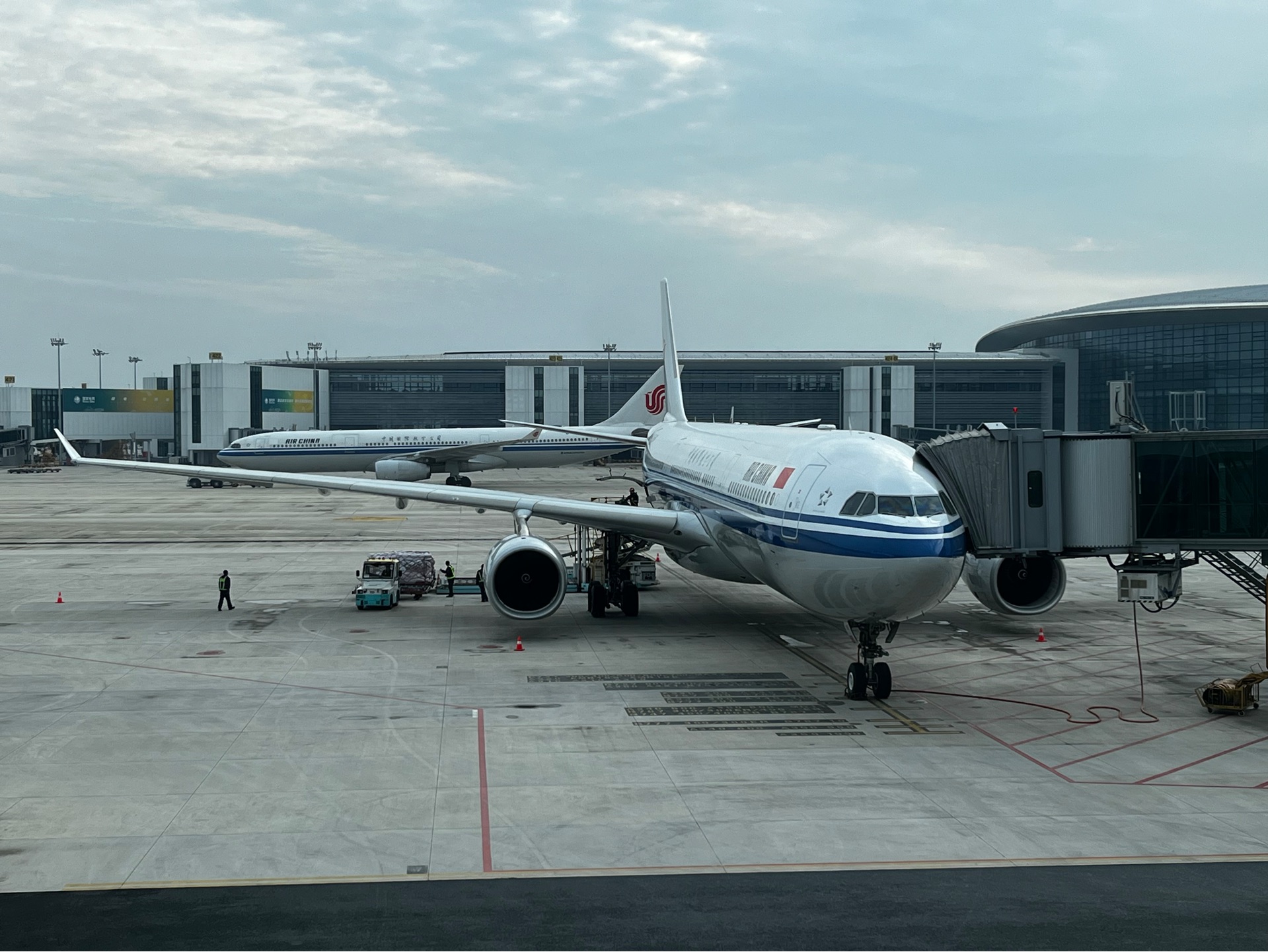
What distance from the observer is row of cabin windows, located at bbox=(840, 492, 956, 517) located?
727 inches

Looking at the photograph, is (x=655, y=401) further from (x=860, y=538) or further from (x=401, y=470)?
(x=860, y=538)

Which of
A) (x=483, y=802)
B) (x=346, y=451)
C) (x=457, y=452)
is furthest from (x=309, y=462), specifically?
(x=483, y=802)

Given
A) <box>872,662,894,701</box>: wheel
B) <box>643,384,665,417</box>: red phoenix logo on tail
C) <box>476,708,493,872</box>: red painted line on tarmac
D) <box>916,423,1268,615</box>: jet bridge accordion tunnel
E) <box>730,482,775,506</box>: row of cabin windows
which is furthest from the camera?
<box>643,384,665,417</box>: red phoenix logo on tail

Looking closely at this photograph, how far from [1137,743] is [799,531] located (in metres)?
6.42

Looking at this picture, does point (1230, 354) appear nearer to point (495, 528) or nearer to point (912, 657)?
point (495, 528)

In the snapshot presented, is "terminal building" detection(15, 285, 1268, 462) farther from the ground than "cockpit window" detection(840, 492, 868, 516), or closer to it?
farther from the ground

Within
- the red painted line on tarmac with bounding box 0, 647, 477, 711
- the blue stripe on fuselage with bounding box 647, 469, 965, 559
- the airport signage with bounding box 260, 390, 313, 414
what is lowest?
the red painted line on tarmac with bounding box 0, 647, 477, 711

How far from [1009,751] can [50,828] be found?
43.5 feet

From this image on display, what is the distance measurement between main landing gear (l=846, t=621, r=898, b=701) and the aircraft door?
2.05m

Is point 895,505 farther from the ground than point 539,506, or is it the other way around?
point 895,505

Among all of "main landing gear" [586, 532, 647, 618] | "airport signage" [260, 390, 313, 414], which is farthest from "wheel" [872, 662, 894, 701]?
"airport signage" [260, 390, 313, 414]

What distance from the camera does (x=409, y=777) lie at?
15.4 meters

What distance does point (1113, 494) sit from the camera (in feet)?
67.8

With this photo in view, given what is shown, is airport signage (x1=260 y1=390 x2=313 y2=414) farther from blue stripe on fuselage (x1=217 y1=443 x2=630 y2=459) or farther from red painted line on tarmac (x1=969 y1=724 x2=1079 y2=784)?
red painted line on tarmac (x1=969 y1=724 x2=1079 y2=784)
